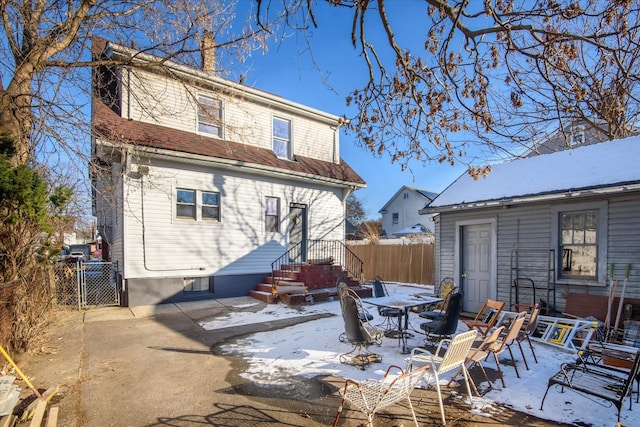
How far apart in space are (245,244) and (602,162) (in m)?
9.62

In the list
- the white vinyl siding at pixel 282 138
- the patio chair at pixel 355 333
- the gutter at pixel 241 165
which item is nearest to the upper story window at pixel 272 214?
the gutter at pixel 241 165

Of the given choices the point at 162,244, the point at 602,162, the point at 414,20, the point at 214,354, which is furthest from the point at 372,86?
the point at 162,244

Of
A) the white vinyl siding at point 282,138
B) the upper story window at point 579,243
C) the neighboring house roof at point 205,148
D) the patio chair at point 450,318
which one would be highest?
the white vinyl siding at point 282,138

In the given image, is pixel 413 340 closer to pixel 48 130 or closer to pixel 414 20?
pixel 414 20

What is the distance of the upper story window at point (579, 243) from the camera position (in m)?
7.25

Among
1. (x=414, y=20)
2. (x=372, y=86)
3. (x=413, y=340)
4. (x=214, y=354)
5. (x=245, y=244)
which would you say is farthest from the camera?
(x=245, y=244)

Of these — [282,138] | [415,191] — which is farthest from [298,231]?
[415,191]

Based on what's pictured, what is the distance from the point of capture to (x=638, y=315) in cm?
636

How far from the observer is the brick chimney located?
580 centimetres

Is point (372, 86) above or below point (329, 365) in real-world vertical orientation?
above

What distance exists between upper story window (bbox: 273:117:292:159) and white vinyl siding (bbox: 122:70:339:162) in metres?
0.17

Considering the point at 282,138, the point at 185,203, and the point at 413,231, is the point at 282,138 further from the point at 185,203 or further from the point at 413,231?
the point at 413,231

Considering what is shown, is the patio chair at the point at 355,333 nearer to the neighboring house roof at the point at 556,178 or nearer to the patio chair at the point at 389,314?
the patio chair at the point at 389,314

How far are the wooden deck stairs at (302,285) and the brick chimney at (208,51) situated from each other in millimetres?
6277
